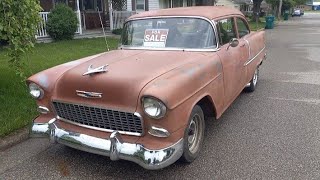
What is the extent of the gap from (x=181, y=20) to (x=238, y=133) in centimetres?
177

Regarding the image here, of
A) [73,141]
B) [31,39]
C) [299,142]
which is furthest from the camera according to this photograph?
[31,39]

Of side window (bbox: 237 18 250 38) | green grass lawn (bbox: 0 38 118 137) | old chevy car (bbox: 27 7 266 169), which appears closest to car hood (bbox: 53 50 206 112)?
old chevy car (bbox: 27 7 266 169)

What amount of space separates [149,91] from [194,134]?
3.41ft

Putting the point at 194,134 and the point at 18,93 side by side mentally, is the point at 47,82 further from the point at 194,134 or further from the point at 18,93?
the point at 18,93

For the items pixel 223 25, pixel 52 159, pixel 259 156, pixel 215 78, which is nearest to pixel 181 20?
pixel 223 25

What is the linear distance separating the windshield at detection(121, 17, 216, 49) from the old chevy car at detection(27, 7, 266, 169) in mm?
13

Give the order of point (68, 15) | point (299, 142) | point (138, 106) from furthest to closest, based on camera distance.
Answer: point (68, 15)
point (299, 142)
point (138, 106)

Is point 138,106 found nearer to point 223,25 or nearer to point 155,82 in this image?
point 155,82

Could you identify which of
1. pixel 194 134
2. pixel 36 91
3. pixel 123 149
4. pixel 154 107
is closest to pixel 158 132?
pixel 154 107

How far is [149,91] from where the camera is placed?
9.55 feet

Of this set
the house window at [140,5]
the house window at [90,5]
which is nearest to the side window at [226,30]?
the house window at [90,5]

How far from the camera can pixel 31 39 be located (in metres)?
5.42

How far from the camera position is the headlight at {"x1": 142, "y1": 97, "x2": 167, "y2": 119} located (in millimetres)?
2896

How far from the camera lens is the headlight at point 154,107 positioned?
290 centimetres
